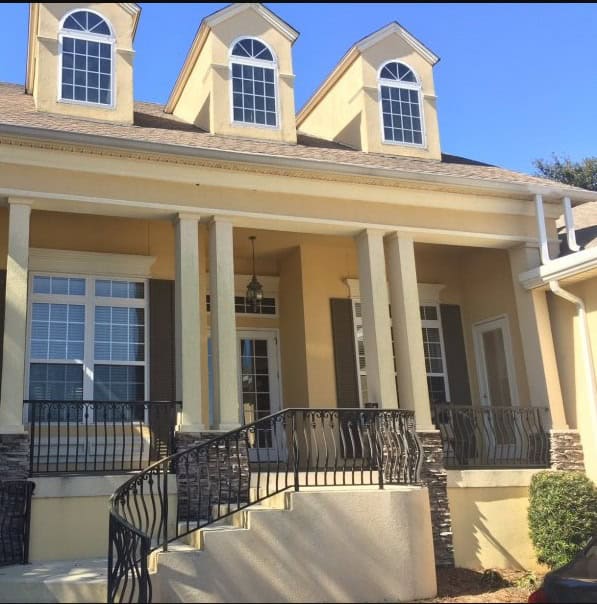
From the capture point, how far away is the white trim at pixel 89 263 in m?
10.5

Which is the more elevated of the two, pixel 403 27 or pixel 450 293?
pixel 403 27

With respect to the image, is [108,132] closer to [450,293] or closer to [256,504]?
[256,504]

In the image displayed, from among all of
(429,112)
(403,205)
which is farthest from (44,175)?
(429,112)

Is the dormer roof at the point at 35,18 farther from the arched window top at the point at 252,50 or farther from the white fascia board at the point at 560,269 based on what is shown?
the white fascia board at the point at 560,269

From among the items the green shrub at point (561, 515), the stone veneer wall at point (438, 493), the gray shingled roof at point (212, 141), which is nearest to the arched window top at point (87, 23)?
the gray shingled roof at point (212, 141)

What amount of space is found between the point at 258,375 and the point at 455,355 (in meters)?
3.62

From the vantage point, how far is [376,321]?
10.3 meters

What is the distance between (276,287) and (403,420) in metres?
4.66

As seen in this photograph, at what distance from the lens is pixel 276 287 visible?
1297 centimetres

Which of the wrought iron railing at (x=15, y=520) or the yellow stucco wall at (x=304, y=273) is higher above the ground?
the yellow stucco wall at (x=304, y=273)

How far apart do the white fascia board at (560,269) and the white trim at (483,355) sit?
113cm

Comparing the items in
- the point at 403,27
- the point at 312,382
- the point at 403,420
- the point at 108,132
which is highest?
the point at 403,27

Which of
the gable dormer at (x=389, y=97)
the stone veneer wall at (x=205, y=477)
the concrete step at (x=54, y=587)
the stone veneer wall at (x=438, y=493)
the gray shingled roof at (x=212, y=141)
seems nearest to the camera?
the concrete step at (x=54, y=587)

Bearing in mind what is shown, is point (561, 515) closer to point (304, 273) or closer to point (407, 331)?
point (407, 331)
